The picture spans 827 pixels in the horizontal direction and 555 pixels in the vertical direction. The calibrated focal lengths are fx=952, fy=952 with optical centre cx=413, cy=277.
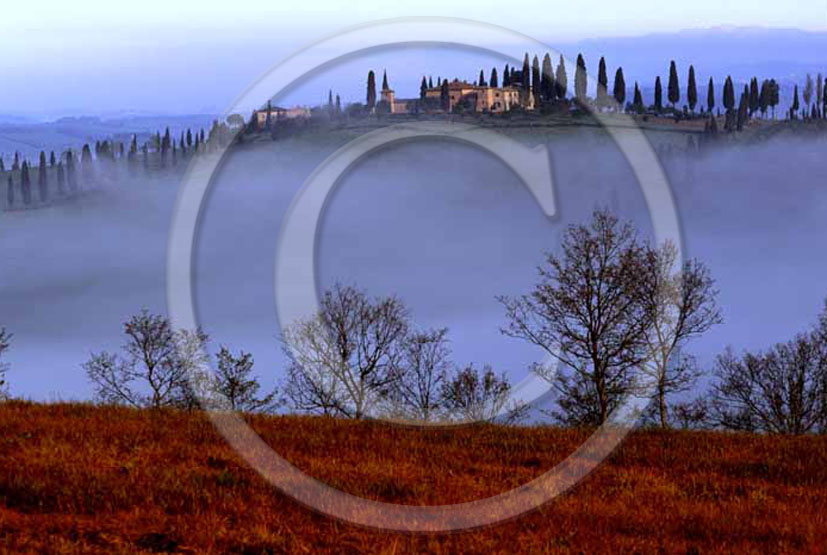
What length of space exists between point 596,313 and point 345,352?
17225 millimetres

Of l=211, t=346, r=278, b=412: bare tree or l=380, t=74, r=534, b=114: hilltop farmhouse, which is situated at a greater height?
l=380, t=74, r=534, b=114: hilltop farmhouse

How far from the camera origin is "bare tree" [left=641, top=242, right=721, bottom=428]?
48.8 meters

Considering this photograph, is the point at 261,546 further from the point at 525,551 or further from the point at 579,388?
the point at 579,388

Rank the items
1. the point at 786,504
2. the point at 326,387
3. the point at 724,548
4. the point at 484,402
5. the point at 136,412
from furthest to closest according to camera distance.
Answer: the point at 484,402 → the point at 326,387 → the point at 136,412 → the point at 786,504 → the point at 724,548

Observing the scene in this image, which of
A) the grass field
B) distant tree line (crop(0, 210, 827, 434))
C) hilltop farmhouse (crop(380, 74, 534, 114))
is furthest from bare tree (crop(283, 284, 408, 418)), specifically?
the grass field

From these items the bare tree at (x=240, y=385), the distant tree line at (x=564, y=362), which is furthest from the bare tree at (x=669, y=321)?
the bare tree at (x=240, y=385)

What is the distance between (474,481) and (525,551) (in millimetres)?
3736

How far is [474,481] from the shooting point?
1490cm

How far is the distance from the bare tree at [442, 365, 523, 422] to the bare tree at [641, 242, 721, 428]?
11.6 m

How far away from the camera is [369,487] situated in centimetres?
1366

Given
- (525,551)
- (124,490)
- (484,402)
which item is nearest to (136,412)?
(124,490)

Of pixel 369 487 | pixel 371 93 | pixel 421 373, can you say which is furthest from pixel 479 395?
pixel 369 487

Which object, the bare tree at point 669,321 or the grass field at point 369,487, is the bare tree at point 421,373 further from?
the grass field at point 369,487

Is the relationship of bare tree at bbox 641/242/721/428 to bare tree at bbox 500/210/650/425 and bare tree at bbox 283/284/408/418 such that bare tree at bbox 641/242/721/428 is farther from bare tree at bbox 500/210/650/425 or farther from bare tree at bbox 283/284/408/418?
bare tree at bbox 283/284/408/418
